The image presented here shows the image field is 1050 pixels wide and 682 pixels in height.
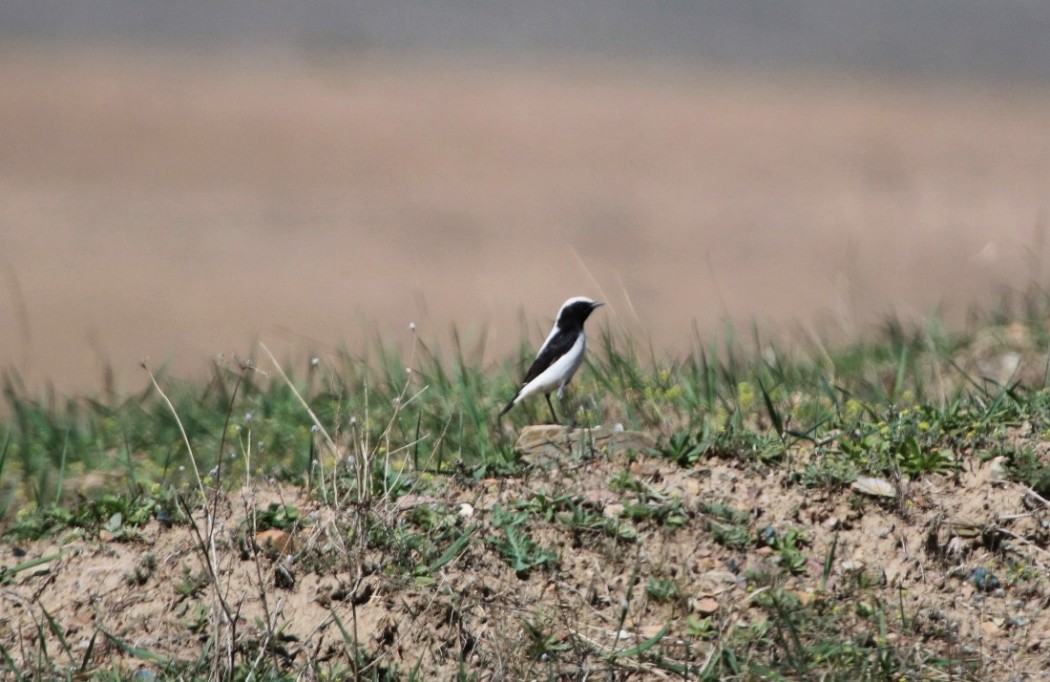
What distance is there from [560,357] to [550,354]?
0.07m

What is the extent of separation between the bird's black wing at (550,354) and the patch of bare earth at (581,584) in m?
1.05

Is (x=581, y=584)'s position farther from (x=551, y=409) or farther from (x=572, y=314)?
(x=572, y=314)

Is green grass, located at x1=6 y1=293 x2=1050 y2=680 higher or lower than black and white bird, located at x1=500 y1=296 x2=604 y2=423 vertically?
lower

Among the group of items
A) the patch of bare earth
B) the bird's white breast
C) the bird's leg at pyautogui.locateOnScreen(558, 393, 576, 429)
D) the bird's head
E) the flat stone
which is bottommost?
the patch of bare earth

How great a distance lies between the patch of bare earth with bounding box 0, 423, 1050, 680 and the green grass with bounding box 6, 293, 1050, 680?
2 centimetres

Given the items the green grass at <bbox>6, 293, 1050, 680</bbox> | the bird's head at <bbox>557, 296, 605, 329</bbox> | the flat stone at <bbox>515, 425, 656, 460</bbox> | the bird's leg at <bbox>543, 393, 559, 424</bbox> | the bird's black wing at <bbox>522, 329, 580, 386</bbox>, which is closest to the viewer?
the green grass at <bbox>6, 293, 1050, 680</bbox>

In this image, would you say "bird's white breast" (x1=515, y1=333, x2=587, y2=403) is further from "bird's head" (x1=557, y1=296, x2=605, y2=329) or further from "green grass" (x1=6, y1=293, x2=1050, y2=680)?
"bird's head" (x1=557, y1=296, x2=605, y2=329)

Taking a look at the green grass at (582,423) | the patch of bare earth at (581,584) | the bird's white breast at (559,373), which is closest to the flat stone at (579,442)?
the green grass at (582,423)

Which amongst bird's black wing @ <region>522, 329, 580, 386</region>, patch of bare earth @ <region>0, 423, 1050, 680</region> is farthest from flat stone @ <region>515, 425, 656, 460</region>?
bird's black wing @ <region>522, 329, 580, 386</region>

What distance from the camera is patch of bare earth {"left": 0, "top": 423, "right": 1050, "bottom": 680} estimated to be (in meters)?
4.05

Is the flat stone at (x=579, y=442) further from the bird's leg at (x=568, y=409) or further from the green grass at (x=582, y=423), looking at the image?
the bird's leg at (x=568, y=409)

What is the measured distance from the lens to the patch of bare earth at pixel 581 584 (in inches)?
159

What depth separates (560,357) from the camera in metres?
5.66

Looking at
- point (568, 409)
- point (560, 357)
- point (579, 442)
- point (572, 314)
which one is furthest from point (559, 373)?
point (579, 442)
